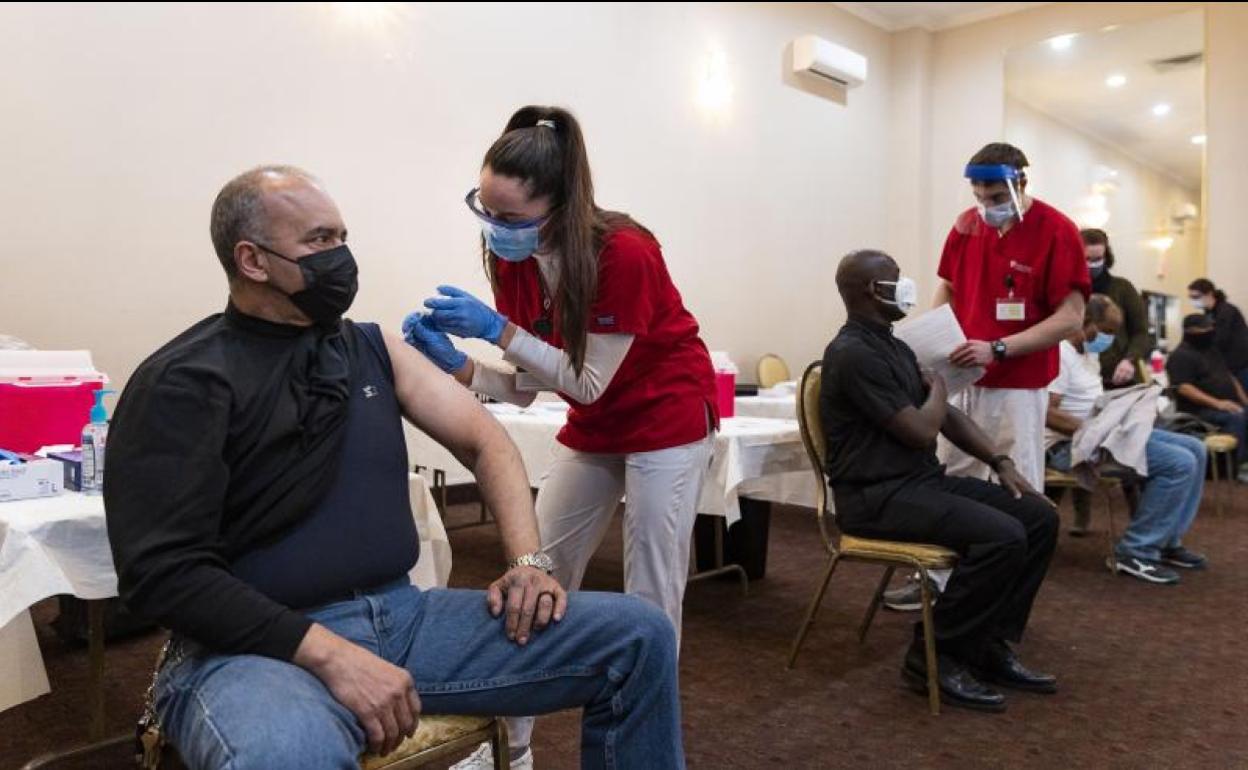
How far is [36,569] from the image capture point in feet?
4.83

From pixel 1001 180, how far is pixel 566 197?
66.2 inches

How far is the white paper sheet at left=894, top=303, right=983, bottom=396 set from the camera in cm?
251

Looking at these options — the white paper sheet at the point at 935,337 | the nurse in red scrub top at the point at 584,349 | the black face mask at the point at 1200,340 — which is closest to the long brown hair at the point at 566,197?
the nurse in red scrub top at the point at 584,349

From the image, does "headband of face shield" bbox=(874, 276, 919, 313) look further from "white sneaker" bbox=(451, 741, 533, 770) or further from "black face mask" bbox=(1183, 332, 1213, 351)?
"black face mask" bbox=(1183, 332, 1213, 351)

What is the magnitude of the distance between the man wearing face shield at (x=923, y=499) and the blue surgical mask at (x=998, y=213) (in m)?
0.68

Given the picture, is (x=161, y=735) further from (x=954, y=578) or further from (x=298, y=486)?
(x=954, y=578)

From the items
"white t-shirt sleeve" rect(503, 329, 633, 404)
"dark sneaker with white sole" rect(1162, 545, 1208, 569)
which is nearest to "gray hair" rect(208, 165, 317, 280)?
"white t-shirt sleeve" rect(503, 329, 633, 404)

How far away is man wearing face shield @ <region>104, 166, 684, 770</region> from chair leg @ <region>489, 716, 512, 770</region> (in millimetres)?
55

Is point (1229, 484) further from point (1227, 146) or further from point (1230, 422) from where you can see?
point (1227, 146)

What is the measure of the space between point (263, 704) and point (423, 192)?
13.3 feet

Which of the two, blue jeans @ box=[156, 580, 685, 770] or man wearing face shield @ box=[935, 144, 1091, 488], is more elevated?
man wearing face shield @ box=[935, 144, 1091, 488]

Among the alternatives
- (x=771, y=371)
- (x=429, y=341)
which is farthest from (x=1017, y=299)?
(x=771, y=371)

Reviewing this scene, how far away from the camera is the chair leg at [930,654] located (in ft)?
7.13

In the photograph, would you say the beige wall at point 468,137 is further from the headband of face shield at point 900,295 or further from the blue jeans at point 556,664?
the blue jeans at point 556,664
